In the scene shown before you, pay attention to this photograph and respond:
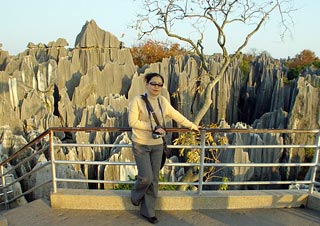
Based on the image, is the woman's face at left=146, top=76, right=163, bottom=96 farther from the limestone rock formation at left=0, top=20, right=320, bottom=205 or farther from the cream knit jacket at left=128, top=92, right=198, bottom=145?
the limestone rock formation at left=0, top=20, right=320, bottom=205

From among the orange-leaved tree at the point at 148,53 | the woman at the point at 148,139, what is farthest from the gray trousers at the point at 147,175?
the orange-leaved tree at the point at 148,53

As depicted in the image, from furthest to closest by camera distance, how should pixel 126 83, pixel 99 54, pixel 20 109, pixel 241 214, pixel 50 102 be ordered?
pixel 99 54 < pixel 126 83 < pixel 50 102 < pixel 20 109 < pixel 241 214

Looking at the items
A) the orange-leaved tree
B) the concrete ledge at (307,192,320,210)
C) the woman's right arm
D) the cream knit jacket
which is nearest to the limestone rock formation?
the concrete ledge at (307,192,320,210)

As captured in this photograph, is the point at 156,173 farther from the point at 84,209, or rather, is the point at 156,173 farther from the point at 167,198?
the point at 84,209

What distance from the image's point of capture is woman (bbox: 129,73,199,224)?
2.71m

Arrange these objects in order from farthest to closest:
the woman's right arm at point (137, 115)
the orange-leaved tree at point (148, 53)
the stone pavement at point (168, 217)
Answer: the orange-leaved tree at point (148, 53)
the stone pavement at point (168, 217)
the woman's right arm at point (137, 115)

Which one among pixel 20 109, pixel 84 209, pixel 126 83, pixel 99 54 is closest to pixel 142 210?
pixel 84 209

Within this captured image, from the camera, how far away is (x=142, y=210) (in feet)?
9.94

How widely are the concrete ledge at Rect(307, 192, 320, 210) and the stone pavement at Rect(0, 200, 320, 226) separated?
0.07 m

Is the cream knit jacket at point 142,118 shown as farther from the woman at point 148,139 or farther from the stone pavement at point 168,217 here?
the stone pavement at point 168,217

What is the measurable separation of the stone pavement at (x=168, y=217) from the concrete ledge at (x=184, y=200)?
0.06 metres

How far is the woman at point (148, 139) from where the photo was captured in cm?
271

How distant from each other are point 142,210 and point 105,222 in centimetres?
38

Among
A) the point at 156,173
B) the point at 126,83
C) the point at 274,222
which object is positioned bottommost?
the point at 274,222
